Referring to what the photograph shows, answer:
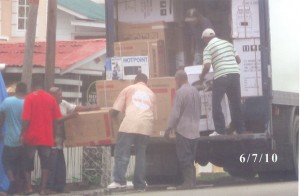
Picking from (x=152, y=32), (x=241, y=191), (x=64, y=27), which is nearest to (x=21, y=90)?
(x=152, y=32)

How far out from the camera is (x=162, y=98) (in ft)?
42.1

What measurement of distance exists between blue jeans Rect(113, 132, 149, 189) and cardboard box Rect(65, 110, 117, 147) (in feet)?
1.16

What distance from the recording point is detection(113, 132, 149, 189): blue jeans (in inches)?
491

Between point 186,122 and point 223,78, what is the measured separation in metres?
0.78

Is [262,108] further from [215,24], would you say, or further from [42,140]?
[42,140]

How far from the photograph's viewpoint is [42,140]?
13117 mm

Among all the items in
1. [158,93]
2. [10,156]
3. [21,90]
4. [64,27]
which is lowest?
[10,156]

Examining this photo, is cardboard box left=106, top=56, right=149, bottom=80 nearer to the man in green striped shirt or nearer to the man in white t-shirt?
the man in white t-shirt

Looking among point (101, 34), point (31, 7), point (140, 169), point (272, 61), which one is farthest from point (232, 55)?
point (101, 34)

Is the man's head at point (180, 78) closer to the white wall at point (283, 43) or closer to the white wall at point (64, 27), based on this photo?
the white wall at point (283, 43)

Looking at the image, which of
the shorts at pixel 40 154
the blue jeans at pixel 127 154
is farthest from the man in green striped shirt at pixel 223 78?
the shorts at pixel 40 154

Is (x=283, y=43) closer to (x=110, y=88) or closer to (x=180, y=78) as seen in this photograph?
(x=180, y=78)

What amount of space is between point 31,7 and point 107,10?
3265mm
